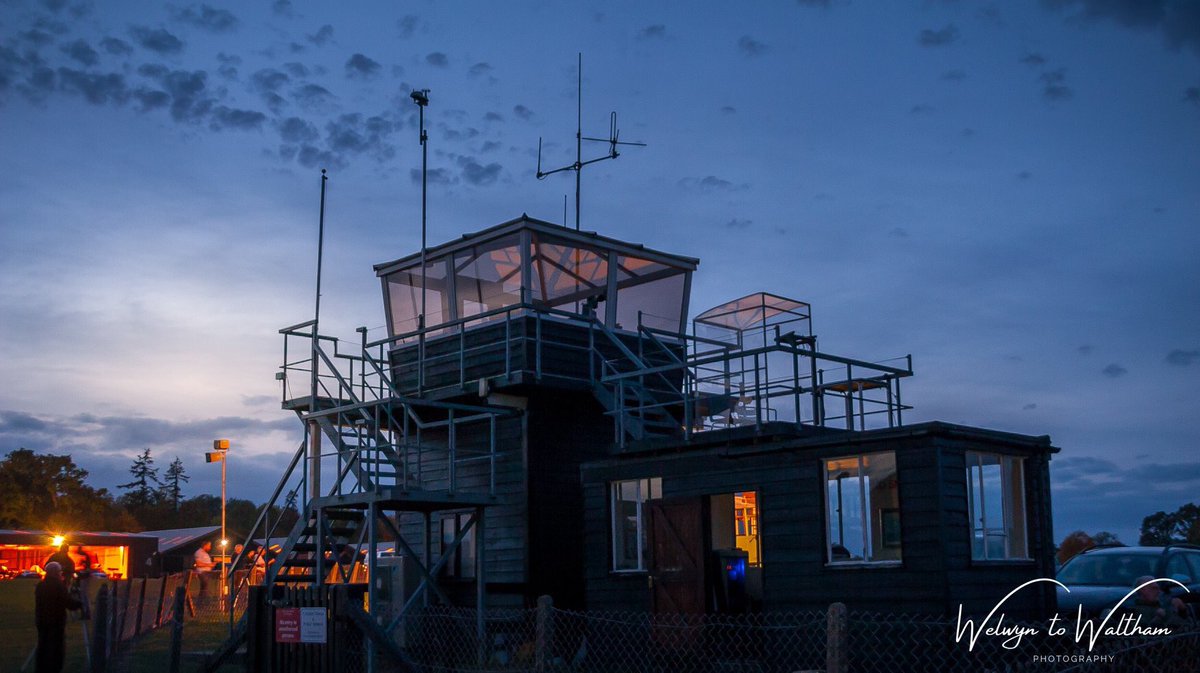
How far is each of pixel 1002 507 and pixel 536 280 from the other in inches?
380

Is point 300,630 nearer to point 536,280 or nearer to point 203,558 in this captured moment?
point 536,280

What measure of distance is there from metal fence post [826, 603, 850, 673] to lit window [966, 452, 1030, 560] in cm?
818

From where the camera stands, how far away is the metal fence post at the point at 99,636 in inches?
588

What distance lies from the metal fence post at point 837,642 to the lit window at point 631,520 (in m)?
10.3

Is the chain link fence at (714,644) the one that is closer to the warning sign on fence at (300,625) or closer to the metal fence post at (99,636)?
the warning sign on fence at (300,625)

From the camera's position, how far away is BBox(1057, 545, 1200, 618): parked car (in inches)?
661

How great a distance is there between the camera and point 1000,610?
16.3 meters

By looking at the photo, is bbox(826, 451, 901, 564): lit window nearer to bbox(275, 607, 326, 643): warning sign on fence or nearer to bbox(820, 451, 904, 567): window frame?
bbox(820, 451, 904, 567): window frame

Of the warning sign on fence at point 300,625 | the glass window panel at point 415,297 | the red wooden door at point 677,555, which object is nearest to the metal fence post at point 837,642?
the warning sign on fence at point 300,625

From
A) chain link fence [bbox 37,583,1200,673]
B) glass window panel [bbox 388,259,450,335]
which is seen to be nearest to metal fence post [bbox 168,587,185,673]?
chain link fence [bbox 37,583,1200,673]

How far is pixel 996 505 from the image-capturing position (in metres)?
17.1

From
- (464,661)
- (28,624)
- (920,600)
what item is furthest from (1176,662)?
(28,624)

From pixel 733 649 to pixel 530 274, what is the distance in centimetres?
844

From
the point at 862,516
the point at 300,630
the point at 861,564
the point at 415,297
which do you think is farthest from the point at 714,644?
the point at 415,297
